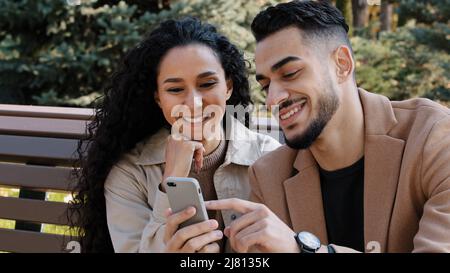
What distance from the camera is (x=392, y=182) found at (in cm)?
230

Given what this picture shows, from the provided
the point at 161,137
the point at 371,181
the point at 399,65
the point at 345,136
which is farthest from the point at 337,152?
the point at 399,65

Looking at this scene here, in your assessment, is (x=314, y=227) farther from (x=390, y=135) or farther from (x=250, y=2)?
(x=250, y=2)

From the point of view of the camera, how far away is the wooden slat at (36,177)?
10.6 feet

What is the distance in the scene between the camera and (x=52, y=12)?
28.3 ft

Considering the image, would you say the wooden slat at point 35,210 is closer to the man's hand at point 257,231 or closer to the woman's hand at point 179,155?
the woman's hand at point 179,155

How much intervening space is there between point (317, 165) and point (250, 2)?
664 centimetres

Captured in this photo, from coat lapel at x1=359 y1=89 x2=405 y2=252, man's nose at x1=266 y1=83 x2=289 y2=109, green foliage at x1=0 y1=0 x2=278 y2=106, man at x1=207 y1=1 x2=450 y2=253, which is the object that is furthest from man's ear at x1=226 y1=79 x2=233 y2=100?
green foliage at x1=0 y1=0 x2=278 y2=106

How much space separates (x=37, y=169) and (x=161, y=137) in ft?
2.22

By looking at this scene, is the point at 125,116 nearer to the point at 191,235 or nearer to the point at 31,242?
the point at 31,242

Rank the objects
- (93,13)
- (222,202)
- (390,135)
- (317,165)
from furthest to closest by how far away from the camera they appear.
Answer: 1. (93,13)
2. (317,165)
3. (390,135)
4. (222,202)

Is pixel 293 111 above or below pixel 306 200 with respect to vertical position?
above

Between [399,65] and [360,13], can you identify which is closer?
[399,65]
